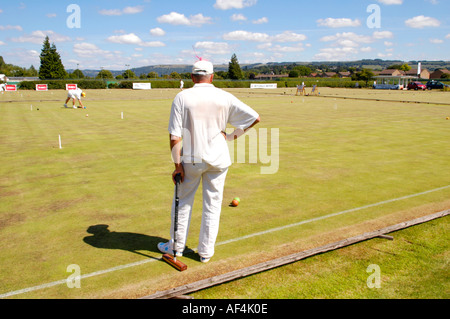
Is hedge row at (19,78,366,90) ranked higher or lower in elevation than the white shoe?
higher

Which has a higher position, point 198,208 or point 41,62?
point 41,62

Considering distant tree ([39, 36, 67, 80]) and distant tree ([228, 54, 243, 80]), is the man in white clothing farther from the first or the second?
distant tree ([228, 54, 243, 80])

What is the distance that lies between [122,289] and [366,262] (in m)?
3.45

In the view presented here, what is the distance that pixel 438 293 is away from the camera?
457cm

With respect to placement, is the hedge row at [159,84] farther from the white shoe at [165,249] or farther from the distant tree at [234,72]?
the white shoe at [165,249]

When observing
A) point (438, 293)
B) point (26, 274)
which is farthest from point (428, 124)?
point (26, 274)

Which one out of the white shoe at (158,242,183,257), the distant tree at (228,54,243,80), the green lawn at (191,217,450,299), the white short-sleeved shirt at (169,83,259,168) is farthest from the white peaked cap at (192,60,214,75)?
the distant tree at (228,54,243,80)

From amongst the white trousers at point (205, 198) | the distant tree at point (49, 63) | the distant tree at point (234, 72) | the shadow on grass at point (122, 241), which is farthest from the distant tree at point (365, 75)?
the white trousers at point (205, 198)

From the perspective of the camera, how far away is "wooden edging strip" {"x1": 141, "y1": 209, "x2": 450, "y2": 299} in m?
4.41

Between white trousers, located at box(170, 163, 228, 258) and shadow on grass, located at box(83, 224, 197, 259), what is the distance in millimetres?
547

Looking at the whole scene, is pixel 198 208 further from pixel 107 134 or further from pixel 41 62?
pixel 41 62

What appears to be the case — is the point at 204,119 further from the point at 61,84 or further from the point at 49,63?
the point at 49,63

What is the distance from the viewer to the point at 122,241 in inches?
238
